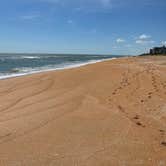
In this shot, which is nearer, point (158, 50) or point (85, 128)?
point (85, 128)

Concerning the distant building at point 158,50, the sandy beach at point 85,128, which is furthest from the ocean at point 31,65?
the distant building at point 158,50

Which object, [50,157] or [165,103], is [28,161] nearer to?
[50,157]

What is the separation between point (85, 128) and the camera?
12.3ft

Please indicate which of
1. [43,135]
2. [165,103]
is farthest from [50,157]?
[165,103]

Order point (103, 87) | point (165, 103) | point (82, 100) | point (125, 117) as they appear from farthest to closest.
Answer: point (103, 87)
point (82, 100)
point (165, 103)
point (125, 117)

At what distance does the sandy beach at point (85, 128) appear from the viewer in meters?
2.78

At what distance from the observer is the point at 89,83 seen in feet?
25.3

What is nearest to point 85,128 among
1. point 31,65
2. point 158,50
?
point 31,65

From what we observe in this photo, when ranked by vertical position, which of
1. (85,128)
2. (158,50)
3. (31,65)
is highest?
(158,50)

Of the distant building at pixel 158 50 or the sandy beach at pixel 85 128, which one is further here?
the distant building at pixel 158 50

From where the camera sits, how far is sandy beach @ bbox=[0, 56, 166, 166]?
2.78m

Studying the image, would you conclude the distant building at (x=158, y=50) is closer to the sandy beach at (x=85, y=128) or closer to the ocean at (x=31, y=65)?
the ocean at (x=31, y=65)

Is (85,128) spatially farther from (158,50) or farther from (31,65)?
(158,50)

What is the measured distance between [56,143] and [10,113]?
1.84m
